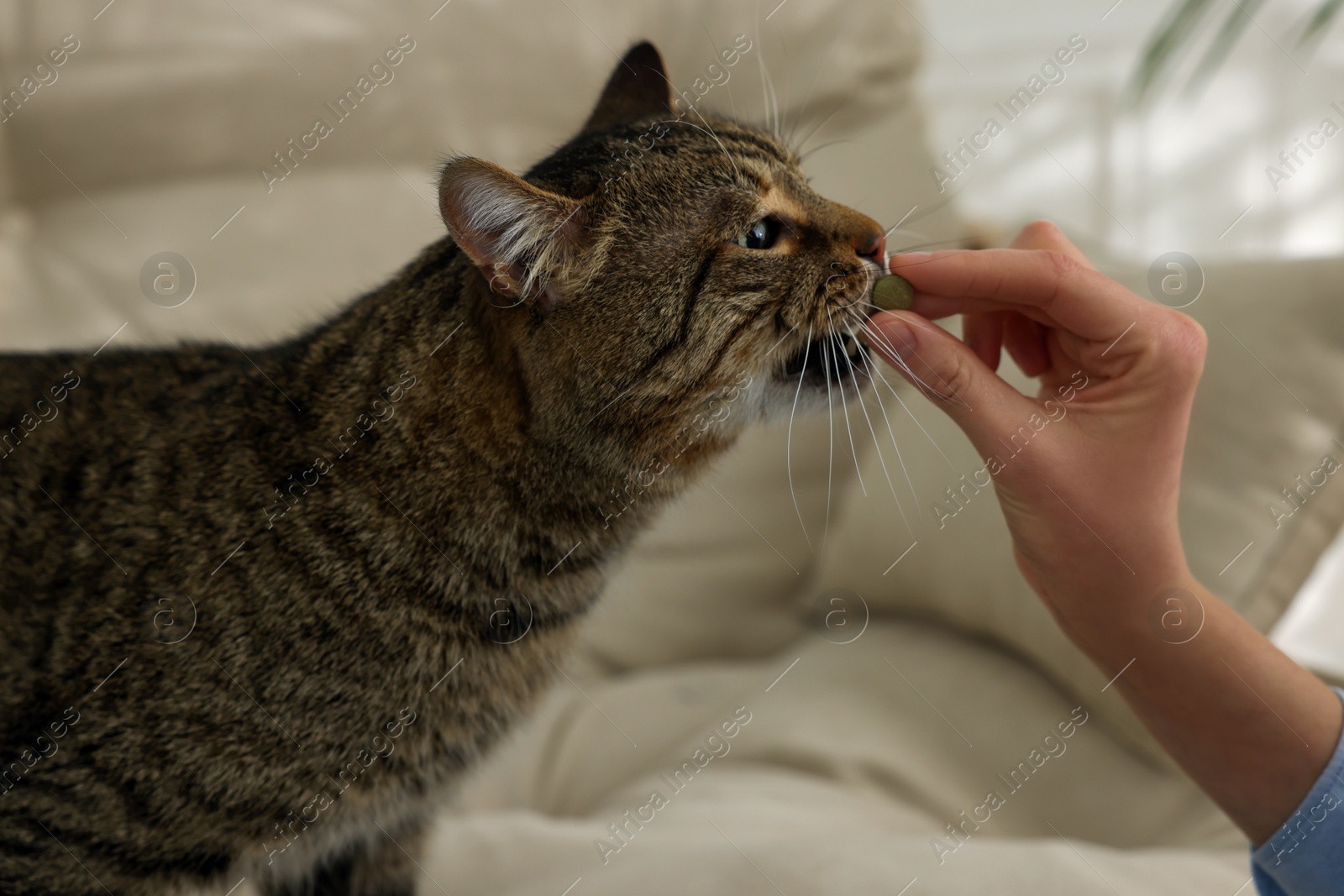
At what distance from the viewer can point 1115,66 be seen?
1.95 m

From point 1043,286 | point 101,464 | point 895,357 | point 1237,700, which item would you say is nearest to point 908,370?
point 895,357

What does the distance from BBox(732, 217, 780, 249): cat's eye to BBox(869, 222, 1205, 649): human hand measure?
11 cm

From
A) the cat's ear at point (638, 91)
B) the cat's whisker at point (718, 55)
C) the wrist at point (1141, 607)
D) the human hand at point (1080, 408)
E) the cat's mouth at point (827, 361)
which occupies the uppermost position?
the cat's whisker at point (718, 55)

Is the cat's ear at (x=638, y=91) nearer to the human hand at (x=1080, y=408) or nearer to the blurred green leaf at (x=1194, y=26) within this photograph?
the human hand at (x=1080, y=408)

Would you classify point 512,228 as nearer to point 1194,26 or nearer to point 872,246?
point 872,246

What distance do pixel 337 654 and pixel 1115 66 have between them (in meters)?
1.95

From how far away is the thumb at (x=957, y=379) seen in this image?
0.67 metres

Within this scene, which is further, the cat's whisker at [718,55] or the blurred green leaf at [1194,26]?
the cat's whisker at [718,55]

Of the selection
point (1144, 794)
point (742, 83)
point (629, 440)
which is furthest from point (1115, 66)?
point (629, 440)

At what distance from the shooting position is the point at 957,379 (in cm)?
67

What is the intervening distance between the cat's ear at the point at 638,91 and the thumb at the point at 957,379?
36 centimetres

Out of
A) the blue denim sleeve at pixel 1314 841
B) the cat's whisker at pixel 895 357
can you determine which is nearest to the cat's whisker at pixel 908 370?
the cat's whisker at pixel 895 357

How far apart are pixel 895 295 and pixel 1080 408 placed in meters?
0.16

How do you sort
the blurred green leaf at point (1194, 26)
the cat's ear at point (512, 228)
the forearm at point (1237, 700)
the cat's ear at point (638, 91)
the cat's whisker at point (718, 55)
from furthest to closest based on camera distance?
the cat's whisker at point (718, 55) → the blurred green leaf at point (1194, 26) → the cat's ear at point (638, 91) → the forearm at point (1237, 700) → the cat's ear at point (512, 228)
